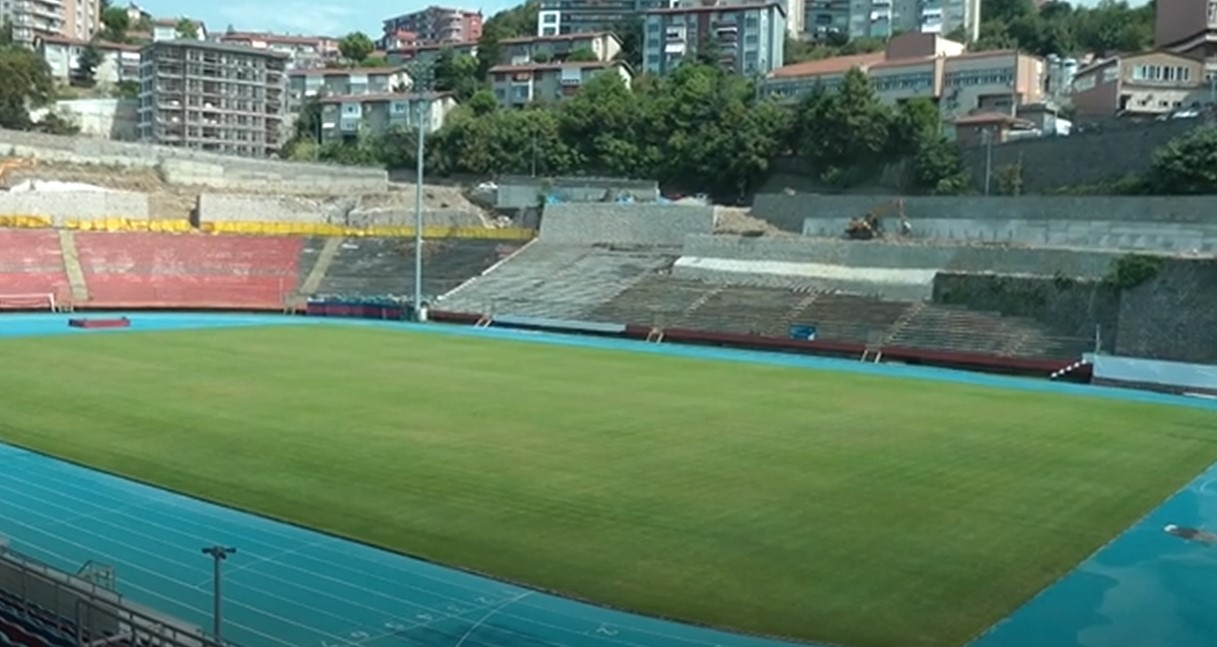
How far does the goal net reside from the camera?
46.0 m

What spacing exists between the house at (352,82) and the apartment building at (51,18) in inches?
989

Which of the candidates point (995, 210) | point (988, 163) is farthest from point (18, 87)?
point (995, 210)

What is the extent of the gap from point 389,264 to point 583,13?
327 ft

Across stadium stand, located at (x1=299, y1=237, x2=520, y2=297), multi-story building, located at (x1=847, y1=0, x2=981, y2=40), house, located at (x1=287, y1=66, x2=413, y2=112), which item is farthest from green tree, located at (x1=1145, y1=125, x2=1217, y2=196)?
multi-story building, located at (x1=847, y1=0, x2=981, y2=40)

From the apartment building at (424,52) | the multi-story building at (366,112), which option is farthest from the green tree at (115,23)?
the multi-story building at (366,112)

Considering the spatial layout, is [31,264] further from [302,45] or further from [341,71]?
[302,45]

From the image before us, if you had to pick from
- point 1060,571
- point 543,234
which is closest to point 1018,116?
point 543,234

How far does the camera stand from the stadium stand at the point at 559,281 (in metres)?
47.1

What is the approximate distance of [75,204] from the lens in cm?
5494

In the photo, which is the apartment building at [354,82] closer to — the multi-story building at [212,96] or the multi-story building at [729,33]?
the multi-story building at [212,96]

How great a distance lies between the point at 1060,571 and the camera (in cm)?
1301

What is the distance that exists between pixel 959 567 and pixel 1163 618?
6.92ft

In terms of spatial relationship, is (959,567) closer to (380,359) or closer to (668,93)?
(380,359)

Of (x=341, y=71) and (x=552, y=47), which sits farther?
(x=552, y=47)
